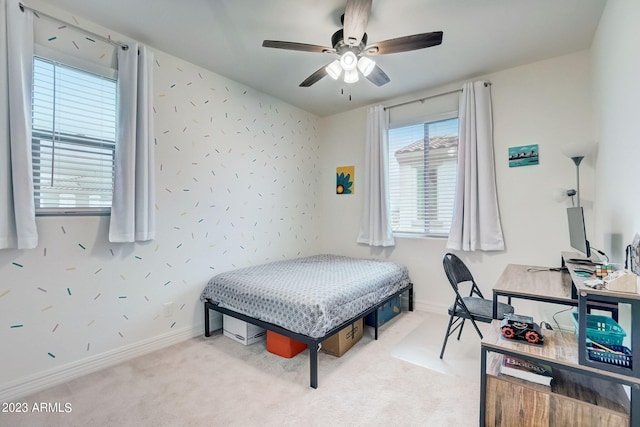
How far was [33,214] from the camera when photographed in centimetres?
186

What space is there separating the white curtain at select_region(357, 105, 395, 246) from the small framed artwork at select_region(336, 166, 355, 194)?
1.15 ft

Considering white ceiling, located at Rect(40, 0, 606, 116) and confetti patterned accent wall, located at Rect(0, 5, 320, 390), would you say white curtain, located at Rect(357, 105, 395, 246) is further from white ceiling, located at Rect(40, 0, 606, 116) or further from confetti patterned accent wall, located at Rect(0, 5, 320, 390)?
confetti patterned accent wall, located at Rect(0, 5, 320, 390)

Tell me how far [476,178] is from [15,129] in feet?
12.0

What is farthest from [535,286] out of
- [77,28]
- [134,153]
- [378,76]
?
[77,28]

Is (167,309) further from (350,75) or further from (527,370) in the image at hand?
(527,370)

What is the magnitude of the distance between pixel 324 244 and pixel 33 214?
10.4 ft

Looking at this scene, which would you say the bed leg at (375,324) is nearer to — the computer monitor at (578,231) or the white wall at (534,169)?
the white wall at (534,169)

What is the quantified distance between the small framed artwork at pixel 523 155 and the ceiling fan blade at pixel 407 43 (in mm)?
1637

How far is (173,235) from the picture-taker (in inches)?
105

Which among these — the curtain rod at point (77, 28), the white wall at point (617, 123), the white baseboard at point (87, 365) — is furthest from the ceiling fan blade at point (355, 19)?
the white baseboard at point (87, 365)

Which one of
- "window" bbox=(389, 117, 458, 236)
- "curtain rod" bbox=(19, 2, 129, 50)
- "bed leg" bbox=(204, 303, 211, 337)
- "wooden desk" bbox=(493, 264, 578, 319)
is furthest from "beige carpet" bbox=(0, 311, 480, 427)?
"curtain rod" bbox=(19, 2, 129, 50)

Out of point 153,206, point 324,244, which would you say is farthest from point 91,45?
point 324,244

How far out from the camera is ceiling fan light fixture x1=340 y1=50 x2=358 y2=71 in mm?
2057

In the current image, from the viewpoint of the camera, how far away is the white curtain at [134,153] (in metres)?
2.22
